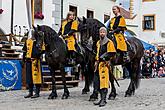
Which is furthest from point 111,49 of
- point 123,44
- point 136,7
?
point 136,7

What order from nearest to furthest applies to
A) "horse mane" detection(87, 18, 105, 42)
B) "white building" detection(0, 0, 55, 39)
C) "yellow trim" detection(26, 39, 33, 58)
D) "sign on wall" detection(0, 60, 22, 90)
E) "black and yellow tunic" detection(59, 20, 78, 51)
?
"horse mane" detection(87, 18, 105, 42), "black and yellow tunic" detection(59, 20, 78, 51), "yellow trim" detection(26, 39, 33, 58), "sign on wall" detection(0, 60, 22, 90), "white building" detection(0, 0, 55, 39)

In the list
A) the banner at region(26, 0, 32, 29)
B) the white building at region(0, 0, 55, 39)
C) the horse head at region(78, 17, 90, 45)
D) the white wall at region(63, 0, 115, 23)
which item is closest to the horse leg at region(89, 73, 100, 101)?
the horse head at region(78, 17, 90, 45)

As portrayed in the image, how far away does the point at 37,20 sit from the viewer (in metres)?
22.1

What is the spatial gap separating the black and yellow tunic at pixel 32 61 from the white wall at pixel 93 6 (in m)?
13.0

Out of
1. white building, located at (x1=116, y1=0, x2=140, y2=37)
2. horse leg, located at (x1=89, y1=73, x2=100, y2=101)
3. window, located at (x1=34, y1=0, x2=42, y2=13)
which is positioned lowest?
horse leg, located at (x1=89, y1=73, x2=100, y2=101)

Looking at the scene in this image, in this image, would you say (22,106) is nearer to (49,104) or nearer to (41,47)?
(49,104)

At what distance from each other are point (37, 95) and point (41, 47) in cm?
163

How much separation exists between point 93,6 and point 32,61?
1681 centimetres

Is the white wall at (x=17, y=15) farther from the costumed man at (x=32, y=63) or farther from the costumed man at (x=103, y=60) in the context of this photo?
the costumed man at (x=103, y=60)

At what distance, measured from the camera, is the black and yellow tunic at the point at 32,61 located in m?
12.8

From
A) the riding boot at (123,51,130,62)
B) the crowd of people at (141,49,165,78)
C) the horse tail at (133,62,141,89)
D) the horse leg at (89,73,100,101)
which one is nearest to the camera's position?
the horse leg at (89,73,100,101)

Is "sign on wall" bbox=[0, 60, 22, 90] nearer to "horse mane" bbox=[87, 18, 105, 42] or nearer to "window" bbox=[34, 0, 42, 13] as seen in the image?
"horse mane" bbox=[87, 18, 105, 42]

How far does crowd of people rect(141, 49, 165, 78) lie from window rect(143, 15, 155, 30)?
17748mm

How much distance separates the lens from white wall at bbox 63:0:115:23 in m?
27.0
